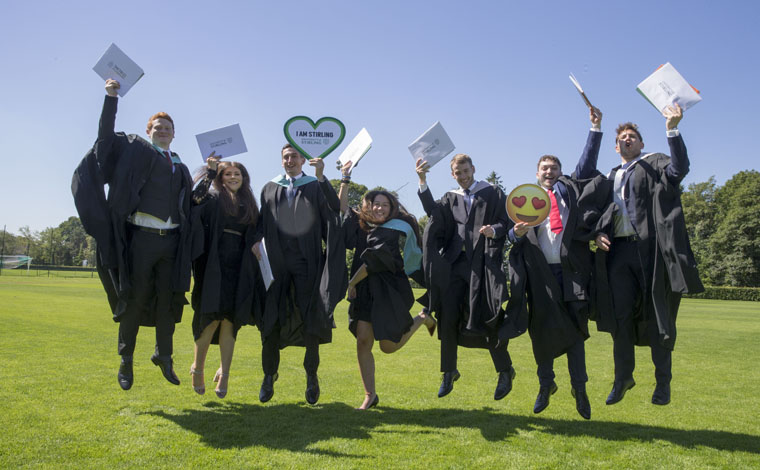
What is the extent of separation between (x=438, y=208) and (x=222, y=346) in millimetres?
2808

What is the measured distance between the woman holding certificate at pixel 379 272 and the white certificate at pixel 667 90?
8.93 feet

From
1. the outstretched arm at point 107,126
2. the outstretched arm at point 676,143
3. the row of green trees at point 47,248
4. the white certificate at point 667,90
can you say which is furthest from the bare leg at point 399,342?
the row of green trees at point 47,248

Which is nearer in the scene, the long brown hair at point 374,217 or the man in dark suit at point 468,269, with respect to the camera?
the man in dark suit at point 468,269

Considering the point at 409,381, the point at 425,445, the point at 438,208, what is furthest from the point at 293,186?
the point at 409,381

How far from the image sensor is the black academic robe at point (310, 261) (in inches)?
220

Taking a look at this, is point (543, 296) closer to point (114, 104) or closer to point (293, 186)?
point (293, 186)

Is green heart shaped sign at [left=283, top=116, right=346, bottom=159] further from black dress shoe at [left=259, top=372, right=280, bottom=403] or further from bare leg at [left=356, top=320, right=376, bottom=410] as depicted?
black dress shoe at [left=259, top=372, right=280, bottom=403]

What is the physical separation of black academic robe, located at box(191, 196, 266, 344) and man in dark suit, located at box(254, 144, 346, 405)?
0.20m

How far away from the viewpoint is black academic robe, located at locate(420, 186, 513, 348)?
5359mm

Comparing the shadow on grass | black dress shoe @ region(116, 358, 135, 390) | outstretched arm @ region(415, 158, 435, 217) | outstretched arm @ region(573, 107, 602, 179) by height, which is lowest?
the shadow on grass

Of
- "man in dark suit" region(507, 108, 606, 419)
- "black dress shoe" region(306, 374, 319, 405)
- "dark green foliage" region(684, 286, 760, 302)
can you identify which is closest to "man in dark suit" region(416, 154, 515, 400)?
"man in dark suit" region(507, 108, 606, 419)

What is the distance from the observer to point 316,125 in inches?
239

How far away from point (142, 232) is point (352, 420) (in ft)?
9.48

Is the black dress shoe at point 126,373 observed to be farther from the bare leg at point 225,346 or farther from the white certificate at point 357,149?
the white certificate at point 357,149
